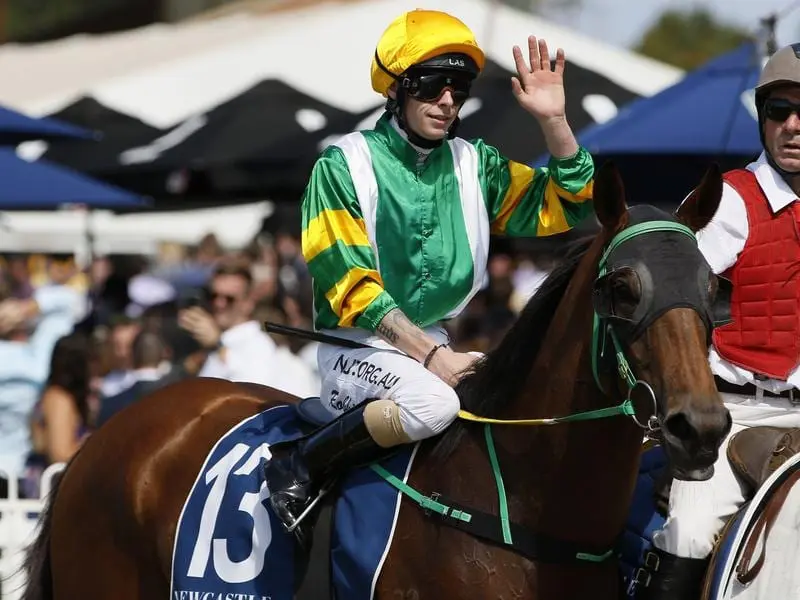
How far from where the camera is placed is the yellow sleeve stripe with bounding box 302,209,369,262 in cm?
420

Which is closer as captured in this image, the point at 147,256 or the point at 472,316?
the point at 472,316

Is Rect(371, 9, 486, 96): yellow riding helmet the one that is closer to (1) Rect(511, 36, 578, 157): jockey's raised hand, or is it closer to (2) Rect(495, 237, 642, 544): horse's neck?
(1) Rect(511, 36, 578, 157): jockey's raised hand

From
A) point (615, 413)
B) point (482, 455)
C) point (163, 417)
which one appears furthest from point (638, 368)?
point (163, 417)

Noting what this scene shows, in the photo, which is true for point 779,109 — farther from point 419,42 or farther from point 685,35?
point 685,35

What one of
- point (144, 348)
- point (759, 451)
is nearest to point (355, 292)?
point (759, 451)

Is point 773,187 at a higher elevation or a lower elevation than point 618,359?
higher

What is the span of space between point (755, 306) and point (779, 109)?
63cm

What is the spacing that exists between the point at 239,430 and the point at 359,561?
878mm

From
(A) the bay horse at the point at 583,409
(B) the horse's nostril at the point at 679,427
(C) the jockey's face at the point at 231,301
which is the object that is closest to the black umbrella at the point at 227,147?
(C) the jockey's face at the point at 231,301

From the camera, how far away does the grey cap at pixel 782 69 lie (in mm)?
4281

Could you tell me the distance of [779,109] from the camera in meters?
4.36

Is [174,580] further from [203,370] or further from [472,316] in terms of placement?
[472,316]

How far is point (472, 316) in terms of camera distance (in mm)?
11102

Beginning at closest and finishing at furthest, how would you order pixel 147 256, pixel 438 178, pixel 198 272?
Answer: pixel 438 178, pixel 198 272, pixel 147 256
